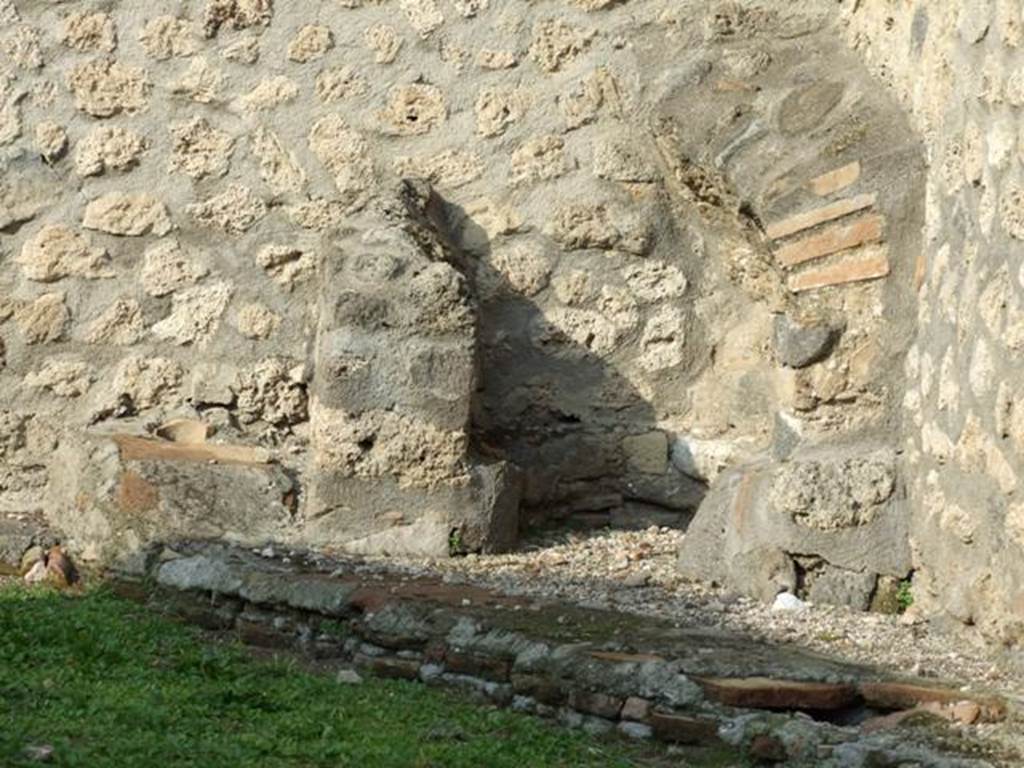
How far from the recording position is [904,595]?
5605 mm

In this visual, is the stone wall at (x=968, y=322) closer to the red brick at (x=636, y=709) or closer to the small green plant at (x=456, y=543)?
the red brick at (x=636, y=709)

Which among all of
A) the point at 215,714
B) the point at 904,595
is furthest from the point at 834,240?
the point at 215,714

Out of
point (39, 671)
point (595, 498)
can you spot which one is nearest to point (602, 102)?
point (595, 498)

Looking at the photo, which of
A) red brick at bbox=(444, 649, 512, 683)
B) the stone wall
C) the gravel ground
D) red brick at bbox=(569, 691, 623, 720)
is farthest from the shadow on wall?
red brick at bbox=(569, 691, 623, 720)

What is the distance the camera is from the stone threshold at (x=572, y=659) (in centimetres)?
426

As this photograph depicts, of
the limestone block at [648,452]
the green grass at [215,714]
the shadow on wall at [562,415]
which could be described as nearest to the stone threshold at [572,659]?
the green grass at [215,714]

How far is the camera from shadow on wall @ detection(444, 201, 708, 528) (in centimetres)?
674

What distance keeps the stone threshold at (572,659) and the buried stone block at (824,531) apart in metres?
0.64

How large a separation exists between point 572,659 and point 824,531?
130cm

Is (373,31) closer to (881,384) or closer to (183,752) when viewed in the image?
(881,384)

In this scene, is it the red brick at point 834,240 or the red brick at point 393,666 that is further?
the red brick at point 834,240

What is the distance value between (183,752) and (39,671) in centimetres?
94

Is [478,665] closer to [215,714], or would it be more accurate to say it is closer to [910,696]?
[215,714]

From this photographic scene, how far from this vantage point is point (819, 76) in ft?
21.1
